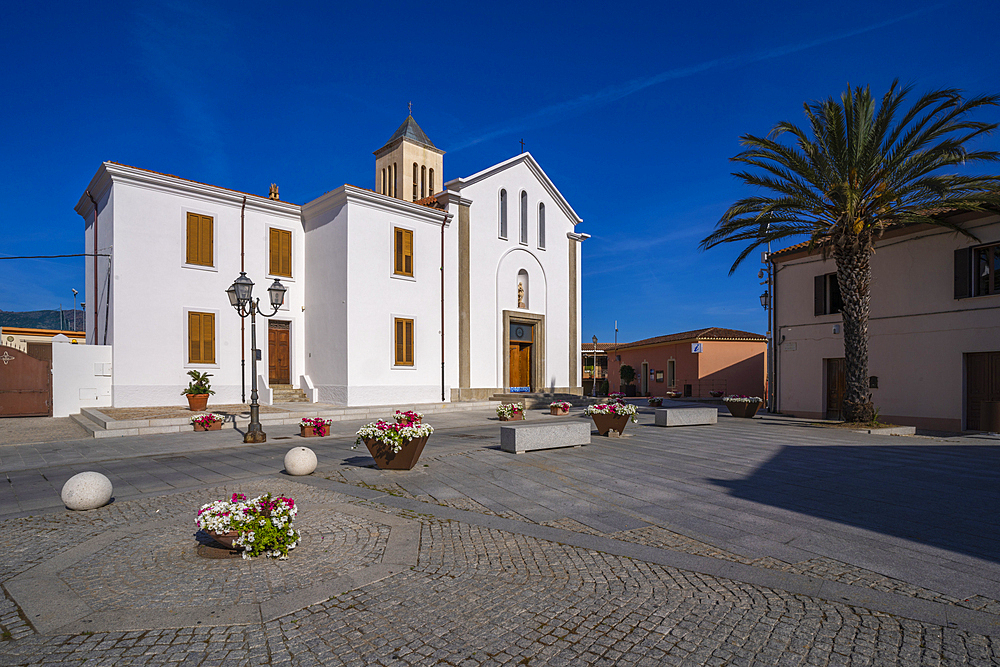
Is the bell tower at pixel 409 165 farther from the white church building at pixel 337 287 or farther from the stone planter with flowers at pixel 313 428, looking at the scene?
the stone planter with flowers at pixel 313 428

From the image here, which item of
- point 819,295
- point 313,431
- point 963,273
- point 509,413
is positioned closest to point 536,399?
point 509,413

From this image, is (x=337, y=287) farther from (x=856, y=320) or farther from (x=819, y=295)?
(x=819, y=295)

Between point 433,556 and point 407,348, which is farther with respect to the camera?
point 407,348

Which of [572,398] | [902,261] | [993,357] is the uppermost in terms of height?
[902,261]

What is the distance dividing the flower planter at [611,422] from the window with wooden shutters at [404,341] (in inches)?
426

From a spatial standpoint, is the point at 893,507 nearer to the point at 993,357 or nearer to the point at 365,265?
the point at 993,357

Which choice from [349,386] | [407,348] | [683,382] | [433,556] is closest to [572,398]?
[407,348]

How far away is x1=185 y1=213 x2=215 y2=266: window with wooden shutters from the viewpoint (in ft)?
63.6

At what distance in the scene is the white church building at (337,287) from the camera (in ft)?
60.7

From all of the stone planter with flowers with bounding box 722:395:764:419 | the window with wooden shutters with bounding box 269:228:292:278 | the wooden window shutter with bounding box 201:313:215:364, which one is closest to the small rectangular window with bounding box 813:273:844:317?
the stone planter with flowers with bounding box 722:395:764:419

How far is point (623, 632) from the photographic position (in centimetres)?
343

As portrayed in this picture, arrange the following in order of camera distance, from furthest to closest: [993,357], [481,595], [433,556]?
[993,357]
[433,556]
[481,595]

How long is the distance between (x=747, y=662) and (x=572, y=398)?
79.6 feet

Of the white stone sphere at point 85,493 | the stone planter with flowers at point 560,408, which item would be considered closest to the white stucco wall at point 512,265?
the stone planter with flowers at point 560,408
